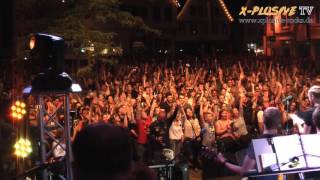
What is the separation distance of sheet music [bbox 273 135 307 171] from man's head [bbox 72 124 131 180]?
149 inches

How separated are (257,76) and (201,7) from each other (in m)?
37.0

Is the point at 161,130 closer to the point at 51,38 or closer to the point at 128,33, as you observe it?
the point at 51,38

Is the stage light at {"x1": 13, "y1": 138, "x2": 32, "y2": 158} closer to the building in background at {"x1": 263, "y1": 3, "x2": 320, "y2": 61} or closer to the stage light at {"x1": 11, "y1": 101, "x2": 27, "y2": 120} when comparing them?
the stage light at {"x1": 11, "y1": 101, "x2": 27, "y2": 120}

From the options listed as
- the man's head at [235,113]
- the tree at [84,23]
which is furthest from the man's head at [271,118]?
the tree at [84,23]

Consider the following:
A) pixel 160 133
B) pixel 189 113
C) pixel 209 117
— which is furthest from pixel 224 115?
pixel 160 133

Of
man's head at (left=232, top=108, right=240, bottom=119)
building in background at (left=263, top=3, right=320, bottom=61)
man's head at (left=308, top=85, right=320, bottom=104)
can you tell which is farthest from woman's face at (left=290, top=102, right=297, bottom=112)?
building in background at (left=263, top=3, right=320, bottom=61)

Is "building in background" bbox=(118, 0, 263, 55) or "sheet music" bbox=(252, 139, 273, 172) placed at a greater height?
"building in background" bbox=(118, 0, 263, 55)

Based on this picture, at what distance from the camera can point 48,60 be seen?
20.9ft

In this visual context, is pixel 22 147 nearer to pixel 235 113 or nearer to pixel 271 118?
pixel 271 118

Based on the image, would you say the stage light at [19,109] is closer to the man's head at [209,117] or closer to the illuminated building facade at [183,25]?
the man's head at [209,117]

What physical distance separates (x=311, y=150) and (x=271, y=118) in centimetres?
59

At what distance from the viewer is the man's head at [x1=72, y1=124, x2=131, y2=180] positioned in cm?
208

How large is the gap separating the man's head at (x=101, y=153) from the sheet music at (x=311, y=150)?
3.99 metres

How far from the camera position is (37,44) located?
21.0 ft
